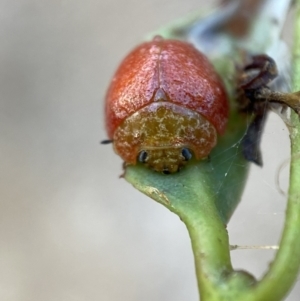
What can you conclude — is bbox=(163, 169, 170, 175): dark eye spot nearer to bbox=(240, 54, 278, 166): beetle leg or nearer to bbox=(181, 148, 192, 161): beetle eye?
bbox=(181, 148, 192, 161): beetle eye

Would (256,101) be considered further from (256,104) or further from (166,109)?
(166,109)

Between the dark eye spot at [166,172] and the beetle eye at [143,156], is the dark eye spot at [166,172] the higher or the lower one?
the lower one

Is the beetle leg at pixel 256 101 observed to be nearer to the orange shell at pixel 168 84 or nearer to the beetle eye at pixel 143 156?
the orange shell at pixel 168 84

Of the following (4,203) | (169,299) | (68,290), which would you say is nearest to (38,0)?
(4,203)

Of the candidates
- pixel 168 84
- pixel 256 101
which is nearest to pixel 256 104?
pixel 256 101

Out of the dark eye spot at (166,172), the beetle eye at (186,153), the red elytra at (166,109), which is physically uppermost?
the red elytra at (166,109)

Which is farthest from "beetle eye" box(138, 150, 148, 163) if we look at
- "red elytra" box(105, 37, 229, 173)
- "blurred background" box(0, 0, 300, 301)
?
"blurred background" box(0, 0, 300, 301)

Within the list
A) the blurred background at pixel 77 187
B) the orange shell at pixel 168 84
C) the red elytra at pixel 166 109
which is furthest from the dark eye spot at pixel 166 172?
the blurred background at pixel 77 187
